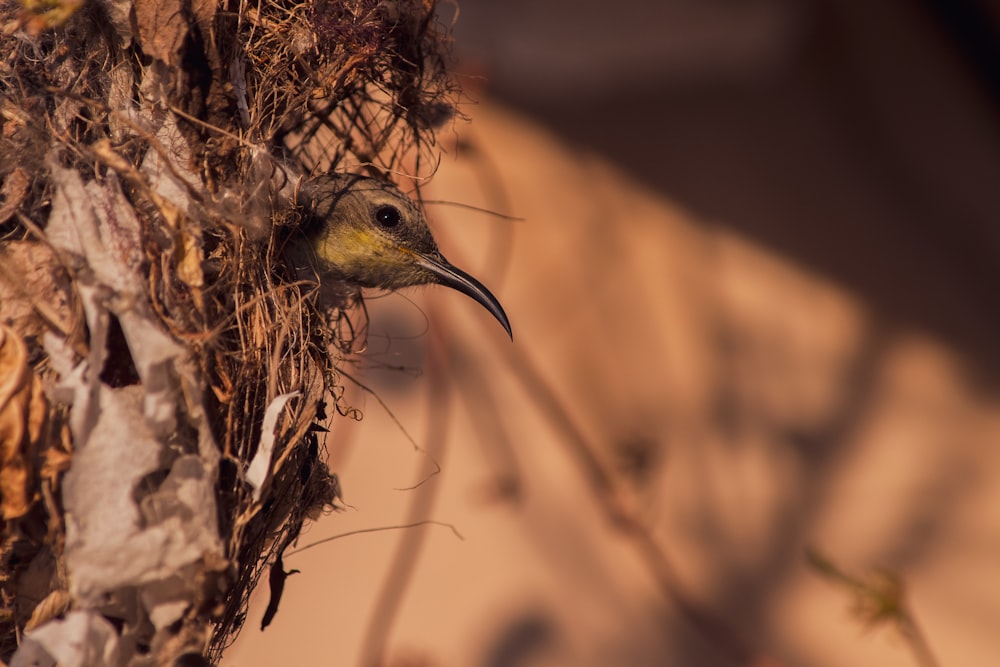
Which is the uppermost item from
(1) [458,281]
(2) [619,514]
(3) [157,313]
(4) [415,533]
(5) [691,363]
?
(3) [157,313]

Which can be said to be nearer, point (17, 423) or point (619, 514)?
point (17, 423)

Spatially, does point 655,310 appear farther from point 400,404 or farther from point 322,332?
point 322,332

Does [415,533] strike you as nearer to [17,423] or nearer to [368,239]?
[368,239]

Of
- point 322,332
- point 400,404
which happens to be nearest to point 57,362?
point 322,332

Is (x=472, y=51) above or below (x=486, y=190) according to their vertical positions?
above

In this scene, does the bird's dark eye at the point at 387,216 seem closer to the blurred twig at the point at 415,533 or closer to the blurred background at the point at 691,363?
the blurred background at the point at 691,363

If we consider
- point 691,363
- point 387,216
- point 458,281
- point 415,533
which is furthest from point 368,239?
point 691,363

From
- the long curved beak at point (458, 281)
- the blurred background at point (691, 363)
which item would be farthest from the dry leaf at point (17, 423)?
the blurred background at point (691, 363)
